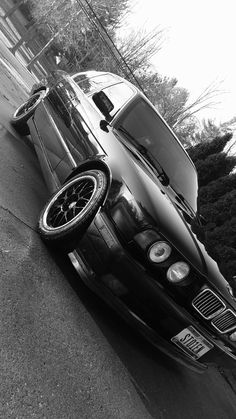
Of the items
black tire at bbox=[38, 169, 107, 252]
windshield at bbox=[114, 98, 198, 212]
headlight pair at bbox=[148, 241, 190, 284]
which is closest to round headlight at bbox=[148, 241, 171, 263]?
headlight pair at bbox=[148, 241, 190, 284]

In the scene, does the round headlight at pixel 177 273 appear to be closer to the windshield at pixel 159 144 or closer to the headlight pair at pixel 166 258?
the headlight pair at pixel 166 258

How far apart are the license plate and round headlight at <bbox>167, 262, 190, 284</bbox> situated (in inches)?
15.9

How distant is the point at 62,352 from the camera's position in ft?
9.70

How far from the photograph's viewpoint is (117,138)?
13.4 feet

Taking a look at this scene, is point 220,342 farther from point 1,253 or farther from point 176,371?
point 1,253

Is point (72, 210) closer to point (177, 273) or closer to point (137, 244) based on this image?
point (137, 244)

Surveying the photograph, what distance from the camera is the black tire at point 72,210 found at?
338cm

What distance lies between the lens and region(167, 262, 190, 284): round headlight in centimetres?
316

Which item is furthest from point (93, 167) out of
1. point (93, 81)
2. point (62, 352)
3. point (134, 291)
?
point (93, 81)

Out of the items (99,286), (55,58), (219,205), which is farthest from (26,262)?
(55,58)

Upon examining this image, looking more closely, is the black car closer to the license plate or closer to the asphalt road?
the license plate

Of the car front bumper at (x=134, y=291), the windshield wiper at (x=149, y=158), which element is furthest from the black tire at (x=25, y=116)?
the car front bumper at (x=134, y=291)

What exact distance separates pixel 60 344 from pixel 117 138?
2054 mm

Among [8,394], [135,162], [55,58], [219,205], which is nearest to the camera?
[8,394]
